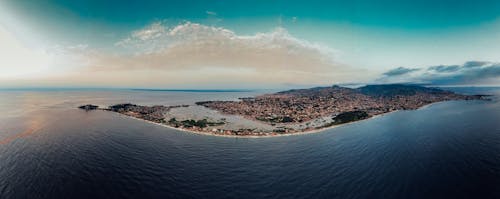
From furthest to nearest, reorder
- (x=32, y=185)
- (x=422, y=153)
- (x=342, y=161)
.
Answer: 1. (x=422, y=153)
2. (x=342, y=161)
3. (x=32, y=185)

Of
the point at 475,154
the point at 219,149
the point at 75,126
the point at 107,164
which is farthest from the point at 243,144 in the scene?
the point at 75,126

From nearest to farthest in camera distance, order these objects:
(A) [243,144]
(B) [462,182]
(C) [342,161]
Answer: (B) [462,182] → (C) [342,161] → (A) [243,144]

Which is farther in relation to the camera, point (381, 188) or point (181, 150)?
point (181, 150)

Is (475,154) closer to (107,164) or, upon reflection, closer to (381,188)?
(381,188)

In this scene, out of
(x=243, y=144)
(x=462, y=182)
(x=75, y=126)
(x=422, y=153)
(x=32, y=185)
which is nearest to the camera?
(x=32, y=185)

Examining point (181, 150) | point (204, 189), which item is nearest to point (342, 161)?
point (204, 189)

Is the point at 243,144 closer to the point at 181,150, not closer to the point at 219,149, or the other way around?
the point at 219,149
